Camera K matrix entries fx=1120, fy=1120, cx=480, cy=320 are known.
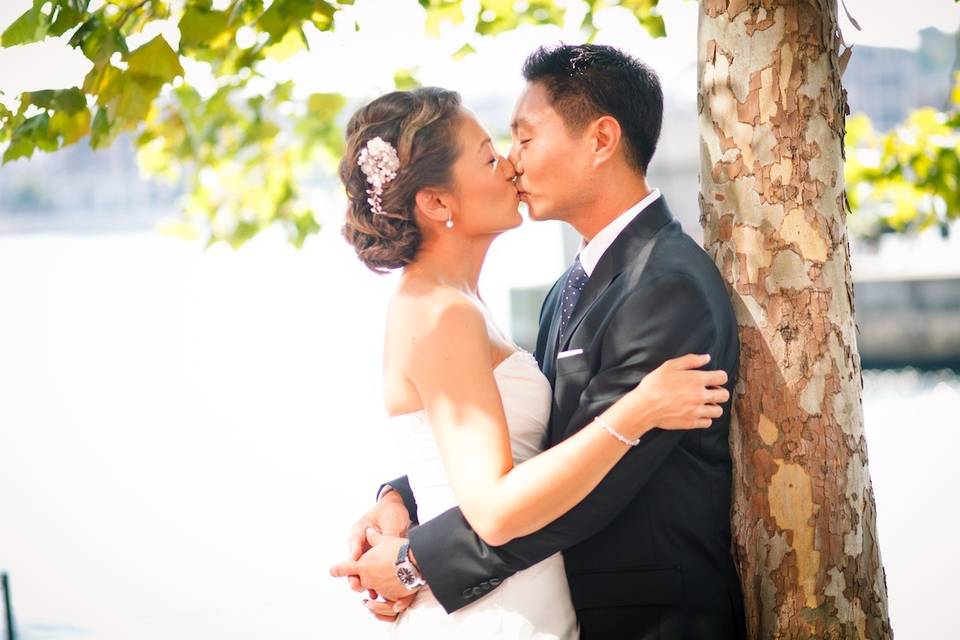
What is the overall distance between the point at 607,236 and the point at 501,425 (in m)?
0.55

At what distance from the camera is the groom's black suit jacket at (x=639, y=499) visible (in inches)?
93.5

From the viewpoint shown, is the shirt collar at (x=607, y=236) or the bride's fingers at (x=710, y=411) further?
the shirt collar at (x=607, y=236)

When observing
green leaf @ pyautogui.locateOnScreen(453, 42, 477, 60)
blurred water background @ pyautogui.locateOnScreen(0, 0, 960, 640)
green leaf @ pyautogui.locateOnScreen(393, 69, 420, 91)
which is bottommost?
blurred water background @ pyautogui.locateOnScreen(0, 0, 960, 640)

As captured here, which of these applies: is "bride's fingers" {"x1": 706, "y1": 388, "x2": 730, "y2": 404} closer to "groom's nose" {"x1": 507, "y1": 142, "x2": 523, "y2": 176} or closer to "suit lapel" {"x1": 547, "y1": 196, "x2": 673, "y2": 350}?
"suit lapel" {"x1": 547, "y1": 196, "x2": 673, "y2": 350}

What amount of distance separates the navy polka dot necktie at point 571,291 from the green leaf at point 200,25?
1263mm

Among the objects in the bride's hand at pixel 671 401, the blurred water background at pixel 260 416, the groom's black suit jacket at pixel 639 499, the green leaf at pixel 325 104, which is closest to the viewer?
the bride's hand at pixel 671 401

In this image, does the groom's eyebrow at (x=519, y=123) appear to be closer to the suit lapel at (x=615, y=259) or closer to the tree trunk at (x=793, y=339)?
the suit lapel at (x=615, y=259)

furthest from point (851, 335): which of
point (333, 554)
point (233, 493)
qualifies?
point (233, 493)

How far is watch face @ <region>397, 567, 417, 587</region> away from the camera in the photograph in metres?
2.62

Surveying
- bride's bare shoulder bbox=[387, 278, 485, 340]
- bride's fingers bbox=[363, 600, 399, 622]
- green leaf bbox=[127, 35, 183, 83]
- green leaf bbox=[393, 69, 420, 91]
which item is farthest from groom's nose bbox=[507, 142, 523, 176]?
green leaf bbox=[393, 69, 420, 91]

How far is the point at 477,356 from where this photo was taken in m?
2.50

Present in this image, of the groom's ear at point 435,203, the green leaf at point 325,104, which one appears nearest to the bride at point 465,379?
the groom's ear at point 435,203

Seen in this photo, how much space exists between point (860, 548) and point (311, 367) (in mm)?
21491

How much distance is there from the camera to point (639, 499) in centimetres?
248
